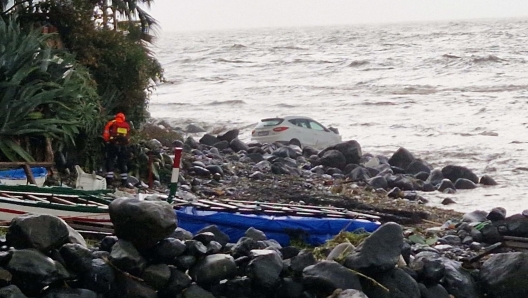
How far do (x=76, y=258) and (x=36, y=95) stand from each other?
852cm

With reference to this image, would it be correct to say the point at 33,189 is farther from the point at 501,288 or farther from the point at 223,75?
the point at 223,75

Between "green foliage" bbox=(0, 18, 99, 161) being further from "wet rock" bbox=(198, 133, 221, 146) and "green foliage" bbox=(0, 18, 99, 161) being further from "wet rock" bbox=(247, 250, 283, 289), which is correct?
Answer: "wet rock" bbox=(198, 133, 221, 146)

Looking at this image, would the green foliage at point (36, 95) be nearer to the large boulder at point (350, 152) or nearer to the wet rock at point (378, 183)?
the wet rock at point (378, 183)

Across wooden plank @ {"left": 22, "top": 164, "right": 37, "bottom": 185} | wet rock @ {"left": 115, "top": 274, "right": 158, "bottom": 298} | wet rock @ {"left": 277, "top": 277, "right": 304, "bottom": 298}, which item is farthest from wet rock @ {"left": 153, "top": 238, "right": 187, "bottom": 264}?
wooden plank @ {"left": 22, "top": 164, "right": 37, "bottom": 185}

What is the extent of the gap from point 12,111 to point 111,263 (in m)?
8.19

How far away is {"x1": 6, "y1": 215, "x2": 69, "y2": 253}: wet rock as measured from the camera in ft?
24.3

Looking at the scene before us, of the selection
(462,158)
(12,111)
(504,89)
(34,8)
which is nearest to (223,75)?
(504,89)

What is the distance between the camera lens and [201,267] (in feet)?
26.0

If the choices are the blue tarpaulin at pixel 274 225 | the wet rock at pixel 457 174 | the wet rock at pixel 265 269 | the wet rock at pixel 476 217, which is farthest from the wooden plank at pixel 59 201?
the wet rock at pixel 457 174

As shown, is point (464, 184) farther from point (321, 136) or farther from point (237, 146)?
point (321, 136)

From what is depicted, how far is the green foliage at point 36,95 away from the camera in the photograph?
1521 cm

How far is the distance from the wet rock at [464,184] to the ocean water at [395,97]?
0.24 metres

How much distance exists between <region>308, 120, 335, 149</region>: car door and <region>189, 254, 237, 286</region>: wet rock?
2170cm

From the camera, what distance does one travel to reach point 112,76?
19062 millimetres
